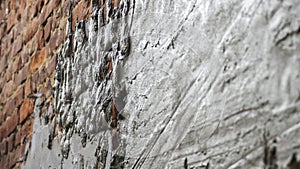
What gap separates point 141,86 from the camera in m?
1.44

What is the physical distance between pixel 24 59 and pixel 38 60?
0.92 ft

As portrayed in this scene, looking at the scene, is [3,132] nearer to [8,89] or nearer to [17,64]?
[8,89]

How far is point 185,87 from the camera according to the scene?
1.22m

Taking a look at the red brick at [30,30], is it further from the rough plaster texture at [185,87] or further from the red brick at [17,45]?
the rough plaster texture at [185,87]

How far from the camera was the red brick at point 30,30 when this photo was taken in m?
2.66

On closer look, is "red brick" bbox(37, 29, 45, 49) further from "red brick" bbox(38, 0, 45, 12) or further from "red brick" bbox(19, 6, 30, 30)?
"red brick" bbox(19, 6, 30, 30)

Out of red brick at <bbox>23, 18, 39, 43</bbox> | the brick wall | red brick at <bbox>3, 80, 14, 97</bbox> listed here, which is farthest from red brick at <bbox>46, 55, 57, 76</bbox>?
red brick at <bbox>3, 80, 14, 97</bbox>

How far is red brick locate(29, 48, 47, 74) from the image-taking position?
2450mm

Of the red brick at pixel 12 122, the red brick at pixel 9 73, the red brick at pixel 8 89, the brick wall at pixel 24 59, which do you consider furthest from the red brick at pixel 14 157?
the red brick at pixel 9 73

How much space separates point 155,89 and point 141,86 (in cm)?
9

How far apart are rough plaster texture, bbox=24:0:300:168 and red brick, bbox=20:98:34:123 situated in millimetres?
582

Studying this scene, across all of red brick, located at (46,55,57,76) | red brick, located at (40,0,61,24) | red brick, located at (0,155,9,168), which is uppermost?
red brick, located at (40,0,61,24)

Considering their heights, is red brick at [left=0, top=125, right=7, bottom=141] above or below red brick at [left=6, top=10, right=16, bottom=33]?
below

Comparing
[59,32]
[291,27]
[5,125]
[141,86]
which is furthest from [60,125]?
[291,27]
